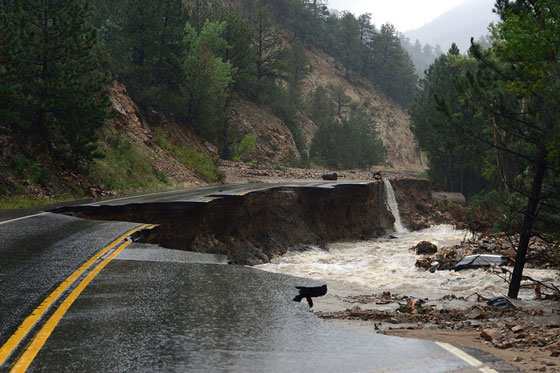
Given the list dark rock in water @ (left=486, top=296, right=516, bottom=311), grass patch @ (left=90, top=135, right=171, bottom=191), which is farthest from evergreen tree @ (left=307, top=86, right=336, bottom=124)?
dark rock in water @ (left=486, top=296, right=516, bottom=311)

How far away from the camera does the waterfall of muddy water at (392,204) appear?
32.2 metres

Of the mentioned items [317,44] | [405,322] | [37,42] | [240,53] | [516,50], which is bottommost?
[405,322]

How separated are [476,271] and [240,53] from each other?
39559mm

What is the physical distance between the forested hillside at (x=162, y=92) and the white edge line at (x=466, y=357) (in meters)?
15.7

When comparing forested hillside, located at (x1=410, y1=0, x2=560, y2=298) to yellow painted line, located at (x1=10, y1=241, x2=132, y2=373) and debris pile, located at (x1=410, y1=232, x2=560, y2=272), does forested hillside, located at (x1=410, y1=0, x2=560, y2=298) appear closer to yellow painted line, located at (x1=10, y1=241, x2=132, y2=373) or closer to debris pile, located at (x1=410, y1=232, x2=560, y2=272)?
debris pile, located at (x1=410, y1=232, x2=560, y2=272)

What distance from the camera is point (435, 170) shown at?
46531mm

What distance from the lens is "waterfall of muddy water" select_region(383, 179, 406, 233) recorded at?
32219 millimetres

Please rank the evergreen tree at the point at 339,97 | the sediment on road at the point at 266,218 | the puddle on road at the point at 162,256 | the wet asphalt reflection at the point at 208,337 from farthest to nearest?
the evergreen tree at the point at 339,97
the sediment on road at the point at 266,218
the puddle on road at the point at 162,256
the wet asphalt reflection at the point at 208,337

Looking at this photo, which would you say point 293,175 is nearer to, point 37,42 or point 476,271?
point 37,42

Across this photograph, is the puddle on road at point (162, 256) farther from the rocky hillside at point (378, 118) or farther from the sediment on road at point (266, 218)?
the rocky hillside at point (378, 118)

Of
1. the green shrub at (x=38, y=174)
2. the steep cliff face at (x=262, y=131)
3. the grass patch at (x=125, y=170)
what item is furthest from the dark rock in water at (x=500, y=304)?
the steep cliff face at (x=262, y=131)

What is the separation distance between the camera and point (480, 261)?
50.5 ft

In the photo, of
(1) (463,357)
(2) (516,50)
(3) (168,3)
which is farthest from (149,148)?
(1) (463,357)

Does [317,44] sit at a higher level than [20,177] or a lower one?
higher
